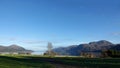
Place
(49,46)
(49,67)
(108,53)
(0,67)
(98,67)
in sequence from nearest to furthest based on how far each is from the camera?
(49,67) < (0,67) < (98,67) < (49,46) < (108,53)

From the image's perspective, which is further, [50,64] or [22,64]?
[22,64]

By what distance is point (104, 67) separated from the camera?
48281mm

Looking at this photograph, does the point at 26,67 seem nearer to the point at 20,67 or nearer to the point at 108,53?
the point at 20,67

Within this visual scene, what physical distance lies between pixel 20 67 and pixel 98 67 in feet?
44.7

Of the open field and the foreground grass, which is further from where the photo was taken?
the open field

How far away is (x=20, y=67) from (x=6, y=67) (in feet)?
6.96

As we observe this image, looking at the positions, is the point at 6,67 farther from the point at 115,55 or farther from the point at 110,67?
the point at 115,55

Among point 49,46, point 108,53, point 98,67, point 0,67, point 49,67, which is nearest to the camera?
point 49,67

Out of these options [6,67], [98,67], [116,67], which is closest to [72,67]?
[98,67]

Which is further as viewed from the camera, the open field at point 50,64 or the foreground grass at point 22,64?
the open field at point 50,64

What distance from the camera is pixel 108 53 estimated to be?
12469 cm

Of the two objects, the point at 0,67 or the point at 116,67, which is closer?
the point at 0,67

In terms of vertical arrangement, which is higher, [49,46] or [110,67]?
[49,46]

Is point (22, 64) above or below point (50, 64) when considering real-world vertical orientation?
above
